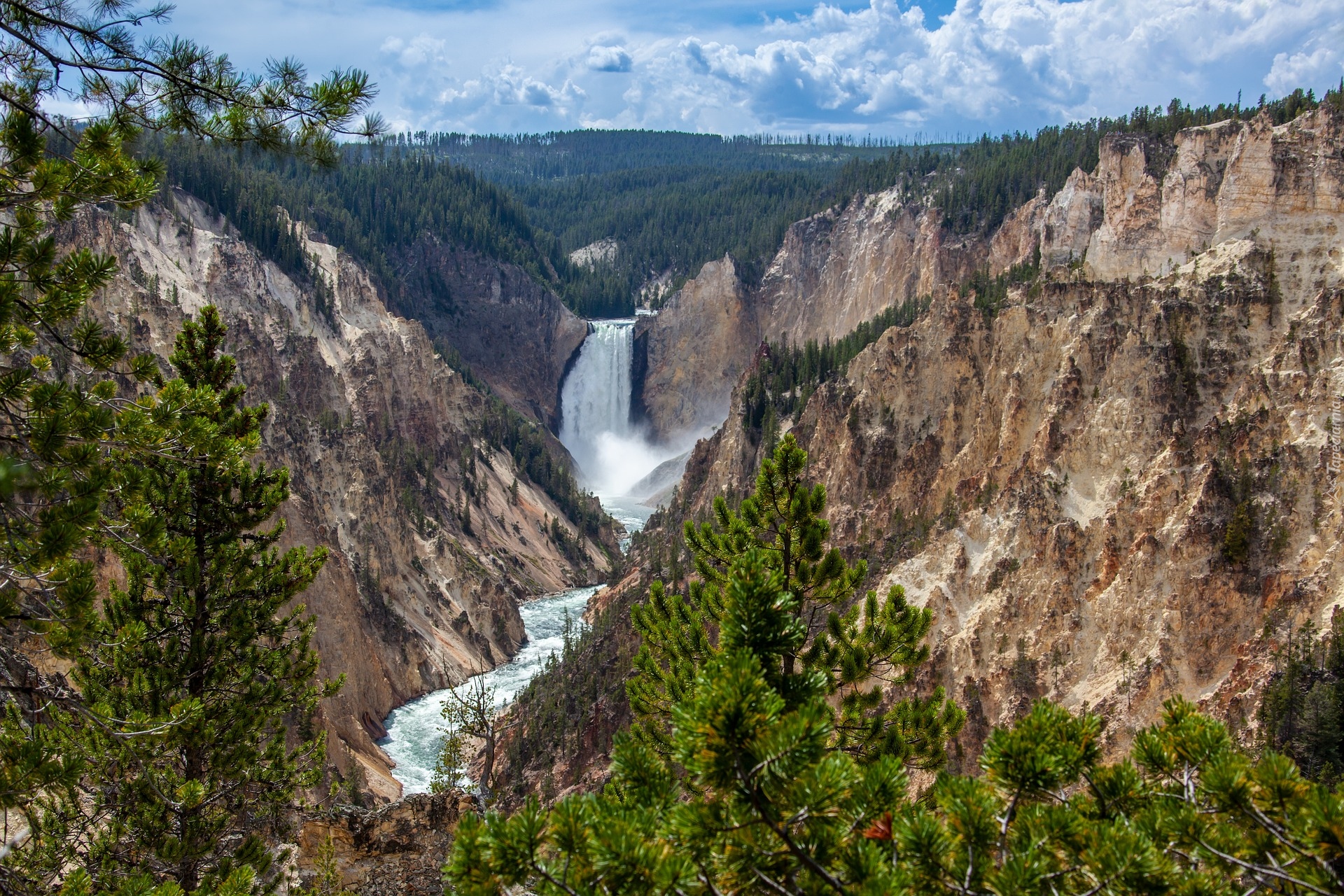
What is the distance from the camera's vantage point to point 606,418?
11325 centimetres

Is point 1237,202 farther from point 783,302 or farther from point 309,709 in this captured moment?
point 783,302

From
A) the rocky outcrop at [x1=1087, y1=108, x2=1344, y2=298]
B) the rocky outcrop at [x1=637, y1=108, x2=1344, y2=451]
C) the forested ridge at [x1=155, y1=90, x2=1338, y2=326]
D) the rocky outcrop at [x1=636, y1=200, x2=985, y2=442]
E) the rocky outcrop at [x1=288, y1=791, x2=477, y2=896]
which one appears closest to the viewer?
the rocky outcrop at [x1=288, y1=791, x2=477, y2=896]

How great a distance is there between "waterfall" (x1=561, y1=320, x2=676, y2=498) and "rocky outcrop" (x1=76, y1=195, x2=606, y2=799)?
22670 millimetres

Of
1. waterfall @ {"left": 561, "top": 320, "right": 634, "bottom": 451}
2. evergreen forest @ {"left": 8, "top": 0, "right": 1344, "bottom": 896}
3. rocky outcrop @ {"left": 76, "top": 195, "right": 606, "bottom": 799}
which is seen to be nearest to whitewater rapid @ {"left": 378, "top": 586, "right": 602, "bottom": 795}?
rocky outcrop @ {"left": 76, "top": 195, "right": 606, "bottom": 799}

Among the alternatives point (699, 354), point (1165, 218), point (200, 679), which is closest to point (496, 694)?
point (1165, 218)

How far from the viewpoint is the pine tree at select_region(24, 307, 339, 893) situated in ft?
36.5

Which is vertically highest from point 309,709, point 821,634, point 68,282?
point 68,282

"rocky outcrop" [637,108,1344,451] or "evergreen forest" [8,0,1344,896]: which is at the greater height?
"rocky outcrop" [637,108,1344,451]

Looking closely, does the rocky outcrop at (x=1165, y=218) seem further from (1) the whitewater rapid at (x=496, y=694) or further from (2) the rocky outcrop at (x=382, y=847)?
(1) the whitewater rapid at (x=496, y=694)

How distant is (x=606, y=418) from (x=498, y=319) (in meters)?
17.2

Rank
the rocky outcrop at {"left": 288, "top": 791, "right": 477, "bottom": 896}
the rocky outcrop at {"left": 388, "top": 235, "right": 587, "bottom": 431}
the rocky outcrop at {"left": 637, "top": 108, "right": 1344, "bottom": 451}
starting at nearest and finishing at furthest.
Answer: the rocky outcrop at {"left": 288, "top": 791, "right": 477, "bottom": 896} → the rocky outcrop at {"left": 637, "top": 108, "right": 1344, "bottom": 451} → the rocky outcrop at {"left": 388, "top": 235, "right": 587, "bottom": 431}

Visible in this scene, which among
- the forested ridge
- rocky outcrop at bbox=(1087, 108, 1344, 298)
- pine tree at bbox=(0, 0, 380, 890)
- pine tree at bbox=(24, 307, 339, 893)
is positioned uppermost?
the forested ridge

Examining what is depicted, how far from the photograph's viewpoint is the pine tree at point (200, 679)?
11133 mm

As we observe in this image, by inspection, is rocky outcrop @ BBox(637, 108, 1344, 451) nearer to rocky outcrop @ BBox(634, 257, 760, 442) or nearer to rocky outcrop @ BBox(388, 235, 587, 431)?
rocky outcrop @ BBox(634, 257, 760, 442)
